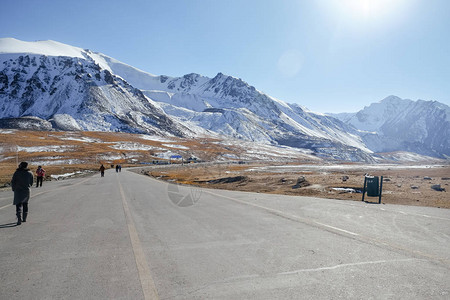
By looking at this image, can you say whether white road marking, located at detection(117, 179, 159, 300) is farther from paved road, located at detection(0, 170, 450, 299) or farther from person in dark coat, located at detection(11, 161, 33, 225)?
person in dark coat, located at detection(11, 161, 33, 225)

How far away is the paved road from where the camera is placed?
396 centimetres

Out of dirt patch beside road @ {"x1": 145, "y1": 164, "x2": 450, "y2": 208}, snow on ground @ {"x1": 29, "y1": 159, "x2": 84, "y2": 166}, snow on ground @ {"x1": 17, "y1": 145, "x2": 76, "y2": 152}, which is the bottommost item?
snow on ground @ {"x1": 29, "y1": 159, "x2": 84, "y2": 166}

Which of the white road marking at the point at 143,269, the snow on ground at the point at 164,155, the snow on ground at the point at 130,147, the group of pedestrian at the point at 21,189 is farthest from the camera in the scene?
the snow on ground at the point at 130,147

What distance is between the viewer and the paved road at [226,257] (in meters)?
3.96

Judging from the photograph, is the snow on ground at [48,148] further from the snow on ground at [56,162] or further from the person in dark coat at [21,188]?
the person in dark coat at [21,188]

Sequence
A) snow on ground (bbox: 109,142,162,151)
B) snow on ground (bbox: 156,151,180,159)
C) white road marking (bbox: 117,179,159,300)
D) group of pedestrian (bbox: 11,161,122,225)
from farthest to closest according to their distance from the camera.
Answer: snow on ground (bbox: 109,142,162,151), snow on ground (bbox: 156,151,180,159), group of pedestrian (bbox: 11,161,122,225), white road marking (bbox: 117,179,159,300)

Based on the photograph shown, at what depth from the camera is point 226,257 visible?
5285 millimetres

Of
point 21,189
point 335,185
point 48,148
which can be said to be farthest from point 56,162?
point 21,189

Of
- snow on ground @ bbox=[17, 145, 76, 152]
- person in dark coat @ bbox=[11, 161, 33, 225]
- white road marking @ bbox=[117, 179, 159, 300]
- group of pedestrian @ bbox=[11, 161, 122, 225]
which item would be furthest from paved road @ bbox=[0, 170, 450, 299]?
snow on ground @ bbox=[17, 145, 76, 152]

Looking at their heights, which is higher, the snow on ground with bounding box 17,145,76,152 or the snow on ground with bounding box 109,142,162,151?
the snow on ground with bounding box 109,142,162,151

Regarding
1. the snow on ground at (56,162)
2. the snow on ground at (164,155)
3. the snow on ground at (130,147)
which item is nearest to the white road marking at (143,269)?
the snow on ground at (56,162)

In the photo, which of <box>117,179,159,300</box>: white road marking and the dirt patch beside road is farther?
the dirt patch beside road

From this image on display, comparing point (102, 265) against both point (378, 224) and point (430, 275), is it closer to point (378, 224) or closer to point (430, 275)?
point (430, 275)

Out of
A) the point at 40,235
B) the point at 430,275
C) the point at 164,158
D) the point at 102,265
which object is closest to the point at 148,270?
the point at 102,265
